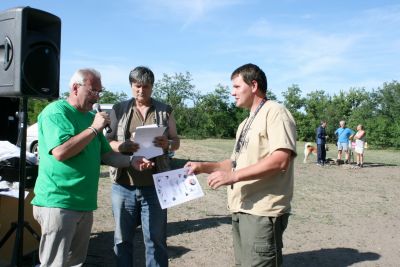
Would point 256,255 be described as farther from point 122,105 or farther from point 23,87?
point 23,87

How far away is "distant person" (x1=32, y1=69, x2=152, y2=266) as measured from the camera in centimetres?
268

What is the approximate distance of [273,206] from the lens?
259cm

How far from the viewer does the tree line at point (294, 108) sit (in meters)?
47.1

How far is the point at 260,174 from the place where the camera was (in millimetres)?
2477

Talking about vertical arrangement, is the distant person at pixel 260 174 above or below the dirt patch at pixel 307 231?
above

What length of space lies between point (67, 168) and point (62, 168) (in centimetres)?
3

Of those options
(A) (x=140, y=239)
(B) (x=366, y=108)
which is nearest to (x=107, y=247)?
(A) (x=140, y=239)

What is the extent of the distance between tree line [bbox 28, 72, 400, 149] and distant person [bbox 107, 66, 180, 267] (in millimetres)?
40164

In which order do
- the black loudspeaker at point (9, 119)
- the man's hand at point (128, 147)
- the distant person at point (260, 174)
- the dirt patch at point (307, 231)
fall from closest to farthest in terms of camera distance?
the distant person at point (260, 174)
the man's hand at point (128, 147)
the dirt patch at point (307, 231)
the black loudspeaker at point (9, 119)

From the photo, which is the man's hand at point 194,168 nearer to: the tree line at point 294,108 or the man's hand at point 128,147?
the man's hand at point 128,147

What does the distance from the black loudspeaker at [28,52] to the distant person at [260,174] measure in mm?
1716

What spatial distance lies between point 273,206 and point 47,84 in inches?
86.3

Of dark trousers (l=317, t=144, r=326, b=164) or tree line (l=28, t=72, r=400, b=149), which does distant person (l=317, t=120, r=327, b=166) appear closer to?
dark trousers (l=317, t=144, r=326, b=164)

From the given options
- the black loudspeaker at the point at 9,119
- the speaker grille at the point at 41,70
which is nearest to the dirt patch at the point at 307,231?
the black loudspeaker at the point at 9,119
